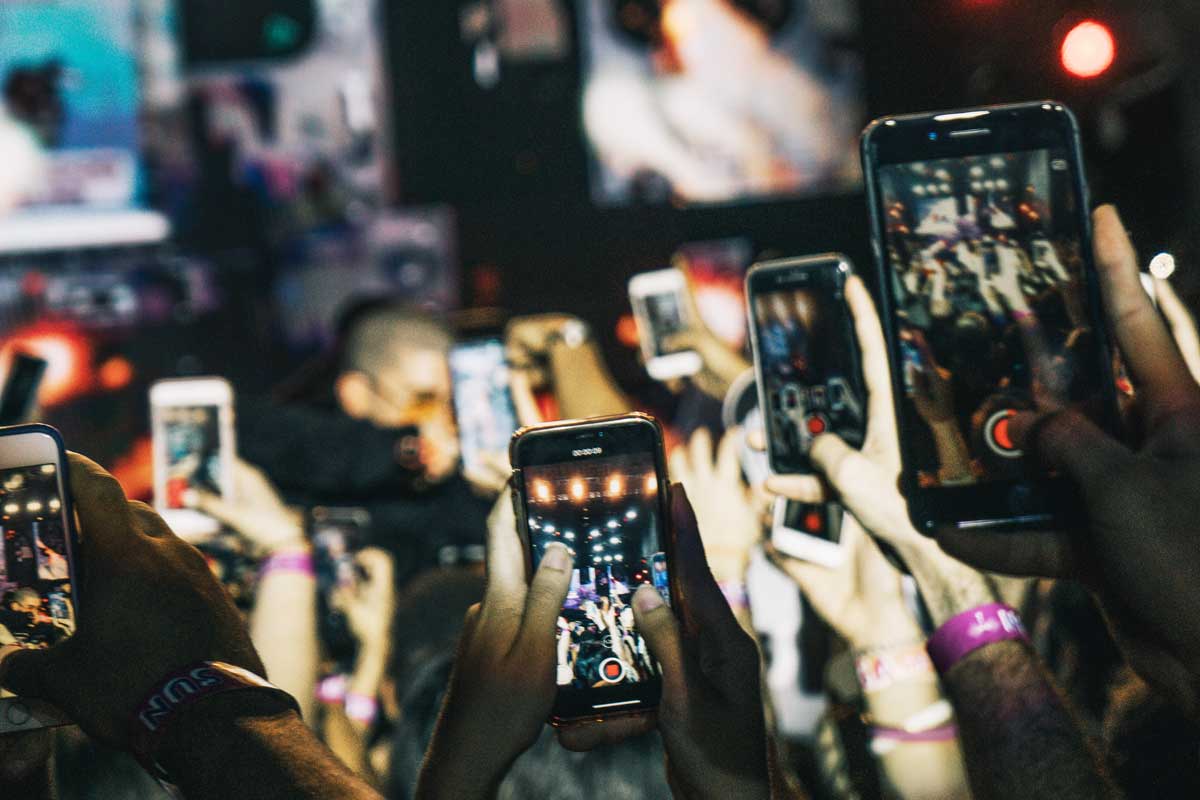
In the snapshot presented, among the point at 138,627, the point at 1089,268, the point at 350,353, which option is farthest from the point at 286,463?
the point at 1089,268

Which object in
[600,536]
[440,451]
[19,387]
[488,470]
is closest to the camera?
[600,536]

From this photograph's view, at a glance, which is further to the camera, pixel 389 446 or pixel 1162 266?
pixel 389 446

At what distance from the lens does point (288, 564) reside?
4.68 feet

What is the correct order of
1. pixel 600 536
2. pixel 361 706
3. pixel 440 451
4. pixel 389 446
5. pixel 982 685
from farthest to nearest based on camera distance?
pixel 389 446 < pixel 440 451 < pixel 361 706 < pixel 982 685 < pixel 600 536

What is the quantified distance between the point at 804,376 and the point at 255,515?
2.65 feet

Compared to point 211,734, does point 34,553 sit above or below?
above

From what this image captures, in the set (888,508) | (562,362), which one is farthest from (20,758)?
(562,362)

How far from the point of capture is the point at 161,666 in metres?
0.83

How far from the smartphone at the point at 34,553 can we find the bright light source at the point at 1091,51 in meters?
1.40

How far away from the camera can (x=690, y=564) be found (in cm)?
88

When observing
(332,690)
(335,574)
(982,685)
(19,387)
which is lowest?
(332,690)

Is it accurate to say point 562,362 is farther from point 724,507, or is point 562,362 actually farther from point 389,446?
point 724,507

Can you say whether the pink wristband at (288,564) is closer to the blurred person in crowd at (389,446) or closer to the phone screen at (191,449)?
the phone screen at (191,449)

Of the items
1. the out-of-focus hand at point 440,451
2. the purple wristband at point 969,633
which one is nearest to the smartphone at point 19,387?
the purple wristband at point 969,633
